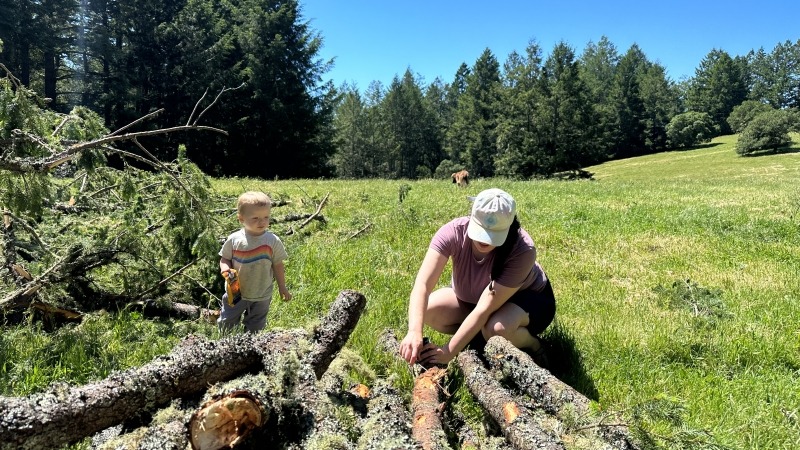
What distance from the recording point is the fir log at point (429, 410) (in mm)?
2148

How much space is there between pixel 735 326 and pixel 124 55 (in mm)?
33709

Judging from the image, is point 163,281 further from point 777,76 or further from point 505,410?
point 777,76

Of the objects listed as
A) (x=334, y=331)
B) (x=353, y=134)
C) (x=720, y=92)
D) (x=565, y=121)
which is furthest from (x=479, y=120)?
(x=334, y=331)

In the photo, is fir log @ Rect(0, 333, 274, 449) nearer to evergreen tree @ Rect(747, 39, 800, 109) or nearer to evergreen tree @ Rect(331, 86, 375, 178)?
evergreen tree @ Rect(331, 86, 375, 178)

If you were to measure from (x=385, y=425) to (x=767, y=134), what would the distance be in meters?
52.6

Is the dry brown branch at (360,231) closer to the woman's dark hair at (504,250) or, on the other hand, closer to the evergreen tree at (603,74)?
the woman's dark hair at (504,250)

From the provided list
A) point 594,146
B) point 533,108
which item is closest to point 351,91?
point 533,108

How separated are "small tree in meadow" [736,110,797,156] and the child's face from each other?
5109 centimetres

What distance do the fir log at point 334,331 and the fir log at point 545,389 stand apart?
886mm

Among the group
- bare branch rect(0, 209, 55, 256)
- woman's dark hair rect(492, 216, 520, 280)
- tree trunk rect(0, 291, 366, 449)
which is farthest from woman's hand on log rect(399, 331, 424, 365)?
bare branch rect(0, 209, 55, 256)

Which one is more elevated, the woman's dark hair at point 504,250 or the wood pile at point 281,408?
the woman's dark hair at point 504,250

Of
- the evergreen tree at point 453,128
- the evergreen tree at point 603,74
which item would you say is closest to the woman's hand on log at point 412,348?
the evergreen tree at point 453,128

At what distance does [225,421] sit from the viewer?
6.39ft

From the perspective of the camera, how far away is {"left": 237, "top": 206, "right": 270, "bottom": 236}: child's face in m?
3.59
